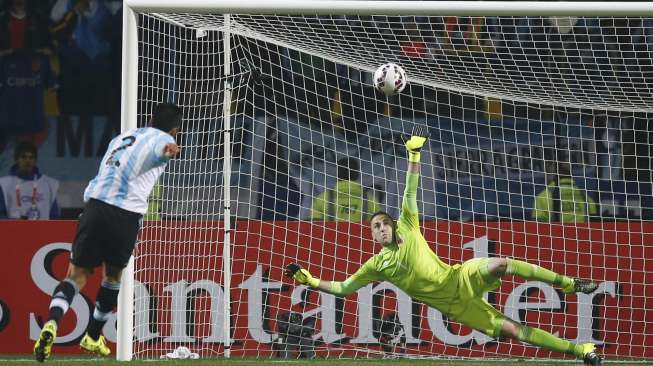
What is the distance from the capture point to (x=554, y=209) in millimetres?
11812

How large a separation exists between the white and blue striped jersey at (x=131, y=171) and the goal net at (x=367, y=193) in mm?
1417

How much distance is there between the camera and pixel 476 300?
9.57 m

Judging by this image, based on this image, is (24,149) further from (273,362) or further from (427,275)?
(427,275)

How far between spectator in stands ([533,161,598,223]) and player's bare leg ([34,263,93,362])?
484 centimetres

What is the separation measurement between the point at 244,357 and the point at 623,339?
329 centimetres

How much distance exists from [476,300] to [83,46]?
723cm

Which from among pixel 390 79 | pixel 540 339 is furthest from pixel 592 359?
pixel 390 79

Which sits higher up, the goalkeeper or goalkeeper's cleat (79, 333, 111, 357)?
the goalkeeper

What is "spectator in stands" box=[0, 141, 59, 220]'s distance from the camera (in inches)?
530

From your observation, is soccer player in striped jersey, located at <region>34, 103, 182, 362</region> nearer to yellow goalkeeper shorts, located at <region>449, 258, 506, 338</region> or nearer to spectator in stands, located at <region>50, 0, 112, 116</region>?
yellow goalkeeper shorts, located at <region>449, 258, 506, 338</region>

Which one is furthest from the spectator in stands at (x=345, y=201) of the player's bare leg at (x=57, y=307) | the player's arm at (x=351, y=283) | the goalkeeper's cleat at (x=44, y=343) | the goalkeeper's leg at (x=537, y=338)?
the goalkeeper's cleat at (x=44, y=343)

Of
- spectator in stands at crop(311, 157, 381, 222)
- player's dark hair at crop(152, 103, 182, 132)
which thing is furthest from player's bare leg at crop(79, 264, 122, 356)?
spectator in stands at crop(311, 157, 381, 222)

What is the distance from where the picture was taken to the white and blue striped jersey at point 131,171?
320 inches

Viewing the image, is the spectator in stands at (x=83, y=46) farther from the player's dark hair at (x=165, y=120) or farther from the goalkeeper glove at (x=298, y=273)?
the player's dark hair at (x=165, y=120)
